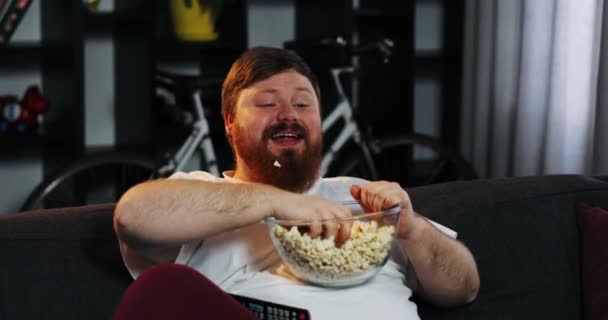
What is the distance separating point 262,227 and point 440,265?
311mm

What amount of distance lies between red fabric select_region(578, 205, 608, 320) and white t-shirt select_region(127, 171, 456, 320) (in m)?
0.35

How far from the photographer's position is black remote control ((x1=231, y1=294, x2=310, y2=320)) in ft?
4.83

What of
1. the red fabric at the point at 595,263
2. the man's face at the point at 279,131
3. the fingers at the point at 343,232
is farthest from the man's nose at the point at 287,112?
the red fabric at the point at 595,263

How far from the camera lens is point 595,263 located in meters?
1.99

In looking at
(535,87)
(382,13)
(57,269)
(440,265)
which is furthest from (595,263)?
(382,13)

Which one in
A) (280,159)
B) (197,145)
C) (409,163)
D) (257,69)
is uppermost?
(257,69)

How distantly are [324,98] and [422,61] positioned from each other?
590 mm

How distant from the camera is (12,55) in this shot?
12.1ft

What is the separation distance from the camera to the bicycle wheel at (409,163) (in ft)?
12.2

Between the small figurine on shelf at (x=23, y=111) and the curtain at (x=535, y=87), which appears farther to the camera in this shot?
the small figurine on shelf at (x=23, y=111)

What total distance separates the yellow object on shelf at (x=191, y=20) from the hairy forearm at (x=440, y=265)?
205 cm

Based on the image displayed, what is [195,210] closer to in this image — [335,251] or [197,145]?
[335,251]

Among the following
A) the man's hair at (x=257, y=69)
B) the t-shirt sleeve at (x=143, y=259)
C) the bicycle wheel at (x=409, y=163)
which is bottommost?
the bicycle wheel at (x=409, y=163)

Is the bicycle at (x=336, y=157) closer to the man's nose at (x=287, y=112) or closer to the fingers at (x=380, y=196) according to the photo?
the man's nose at (x=287, y=112)
